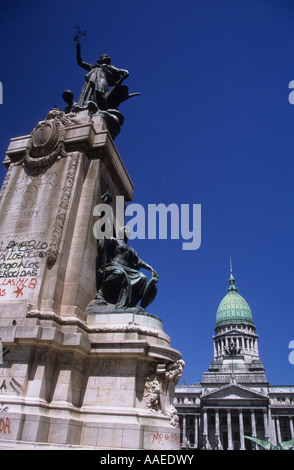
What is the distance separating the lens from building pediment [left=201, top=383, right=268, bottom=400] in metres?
99.0

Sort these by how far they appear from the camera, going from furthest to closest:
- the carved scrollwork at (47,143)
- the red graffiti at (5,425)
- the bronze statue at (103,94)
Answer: the bronze statue at (103,94) < the carved scrollwork at (47,143) < the red graffiti at (5,425)

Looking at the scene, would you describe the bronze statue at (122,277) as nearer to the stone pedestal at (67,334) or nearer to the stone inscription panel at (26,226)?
the stone pedestal at (67,334)

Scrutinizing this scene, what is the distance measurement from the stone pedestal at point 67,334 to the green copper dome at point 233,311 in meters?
130

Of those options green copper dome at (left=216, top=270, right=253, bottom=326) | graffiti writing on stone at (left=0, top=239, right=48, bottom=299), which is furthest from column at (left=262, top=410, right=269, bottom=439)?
graffiti writing on stone at (left=0, top=239, right=48, bottom=299)

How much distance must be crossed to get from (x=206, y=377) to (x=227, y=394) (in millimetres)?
9780

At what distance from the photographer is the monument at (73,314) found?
9.47 meters

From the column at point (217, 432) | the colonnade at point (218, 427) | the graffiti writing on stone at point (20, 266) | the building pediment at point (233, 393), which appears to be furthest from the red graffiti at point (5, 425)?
the building pediment at point (233, 393)

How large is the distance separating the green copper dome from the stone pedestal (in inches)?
5117

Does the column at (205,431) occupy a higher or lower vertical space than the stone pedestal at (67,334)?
higher

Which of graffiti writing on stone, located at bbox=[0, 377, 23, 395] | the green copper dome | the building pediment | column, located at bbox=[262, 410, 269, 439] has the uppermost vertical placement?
the green copper dome

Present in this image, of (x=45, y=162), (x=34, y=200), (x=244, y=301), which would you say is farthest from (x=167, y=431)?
(x=244, y=301)

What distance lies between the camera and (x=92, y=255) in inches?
498

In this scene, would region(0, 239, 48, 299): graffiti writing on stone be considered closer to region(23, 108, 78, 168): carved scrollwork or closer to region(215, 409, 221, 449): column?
region(23, 108, 78, 168): carved scrollwork
